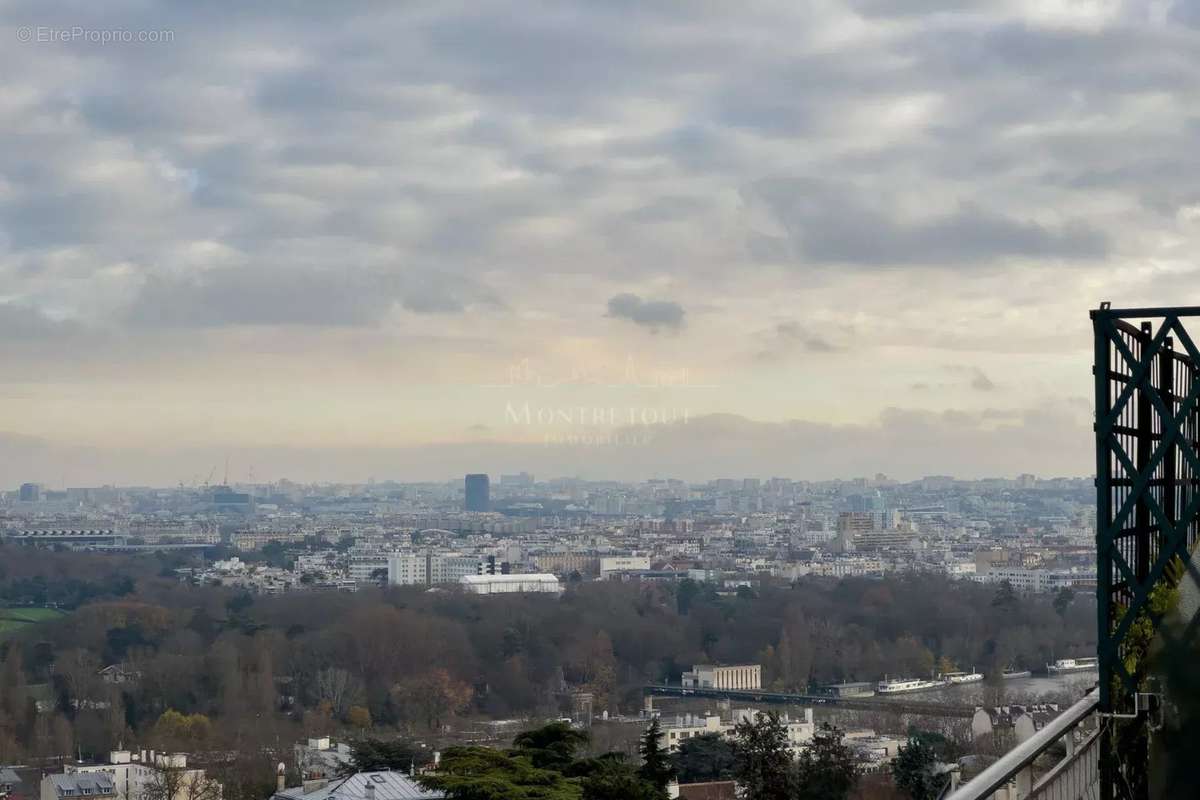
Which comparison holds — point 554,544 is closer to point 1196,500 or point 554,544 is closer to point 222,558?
point 222,558

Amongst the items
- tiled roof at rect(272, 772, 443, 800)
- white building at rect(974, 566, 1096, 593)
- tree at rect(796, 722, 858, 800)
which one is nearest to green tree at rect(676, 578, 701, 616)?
white building at rect(974, 566, 1096, 593)

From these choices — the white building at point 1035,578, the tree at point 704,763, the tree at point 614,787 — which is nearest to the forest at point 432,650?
the white building at point 1035,578

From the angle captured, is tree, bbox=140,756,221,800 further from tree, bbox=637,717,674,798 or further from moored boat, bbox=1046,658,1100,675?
moored boat, bbox=1046,658,1100,675

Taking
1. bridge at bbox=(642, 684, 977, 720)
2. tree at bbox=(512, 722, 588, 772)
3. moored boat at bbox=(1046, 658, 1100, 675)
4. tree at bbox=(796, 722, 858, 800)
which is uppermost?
tree at bbox=(512, 722, 588, 772)

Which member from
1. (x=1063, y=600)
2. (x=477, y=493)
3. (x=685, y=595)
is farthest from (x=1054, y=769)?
(x=477, y=493)

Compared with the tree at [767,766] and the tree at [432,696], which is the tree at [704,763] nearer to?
the tree at [767,766]

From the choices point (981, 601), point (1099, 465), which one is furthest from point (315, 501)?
point (1099, 465)

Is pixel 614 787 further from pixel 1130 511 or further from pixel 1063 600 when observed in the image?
pixel 1063 600
